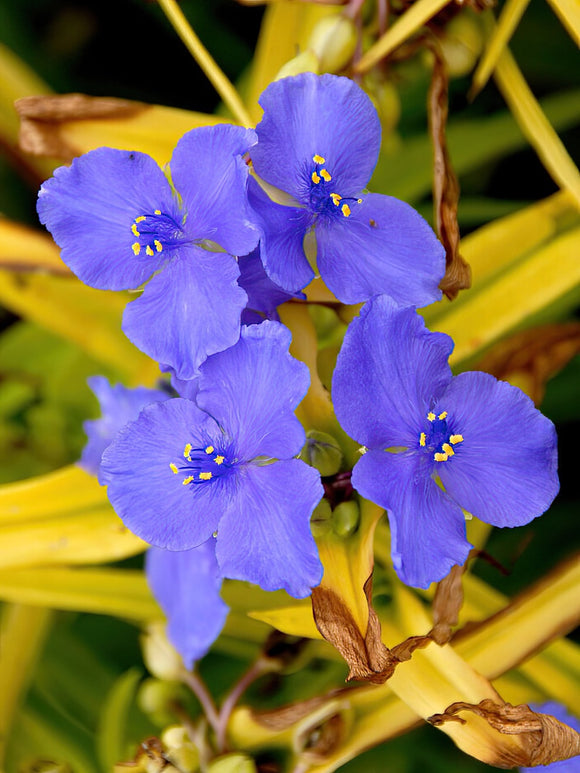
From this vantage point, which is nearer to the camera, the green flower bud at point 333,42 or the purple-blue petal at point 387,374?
the purple-blue petal at point 387,374

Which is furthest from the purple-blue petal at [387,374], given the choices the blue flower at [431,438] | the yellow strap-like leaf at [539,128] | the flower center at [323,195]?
the yellow strap-like leaf at [539,128]

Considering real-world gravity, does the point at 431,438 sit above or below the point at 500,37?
below

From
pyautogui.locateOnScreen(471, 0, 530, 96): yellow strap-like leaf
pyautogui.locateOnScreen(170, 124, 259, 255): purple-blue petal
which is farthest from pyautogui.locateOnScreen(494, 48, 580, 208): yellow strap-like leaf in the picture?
pyautogui.locateOnScreen(170, 124, 259, 255): purple-blue petal

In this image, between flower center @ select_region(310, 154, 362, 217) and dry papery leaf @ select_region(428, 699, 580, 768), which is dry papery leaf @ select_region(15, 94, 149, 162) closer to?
flower center @ select_region(310, 154, 362, 217)

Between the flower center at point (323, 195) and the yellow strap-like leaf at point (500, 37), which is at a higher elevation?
the yellow strap-like leaf at point (500, 37)

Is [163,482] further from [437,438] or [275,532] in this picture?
[437,438]

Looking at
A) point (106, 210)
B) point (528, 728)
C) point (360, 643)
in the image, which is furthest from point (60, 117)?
point (528, 728)

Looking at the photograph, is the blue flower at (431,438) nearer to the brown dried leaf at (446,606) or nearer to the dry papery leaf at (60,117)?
the brown dried leaf at (446,606)
